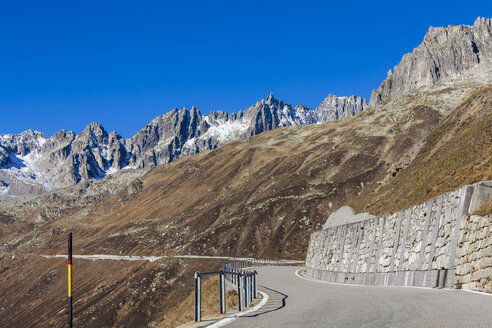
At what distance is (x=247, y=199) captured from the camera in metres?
113

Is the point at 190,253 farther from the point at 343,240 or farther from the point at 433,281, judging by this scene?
the point at 433,281

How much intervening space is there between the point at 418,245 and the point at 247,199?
95.0m

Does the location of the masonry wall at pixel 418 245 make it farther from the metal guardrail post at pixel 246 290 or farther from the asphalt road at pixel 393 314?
the metal guardrail post at pixel 246 290

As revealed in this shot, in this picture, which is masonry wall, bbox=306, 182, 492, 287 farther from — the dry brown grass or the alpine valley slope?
the alpine valley slope

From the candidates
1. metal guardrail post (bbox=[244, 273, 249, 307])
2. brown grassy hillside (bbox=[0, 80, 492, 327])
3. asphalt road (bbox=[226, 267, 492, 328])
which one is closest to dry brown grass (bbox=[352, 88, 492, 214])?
brown grassy hillside (bbox=[0, 80, 492, 327])

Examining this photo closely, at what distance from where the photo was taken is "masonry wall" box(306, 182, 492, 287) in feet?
49.2

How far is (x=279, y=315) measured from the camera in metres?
10.9

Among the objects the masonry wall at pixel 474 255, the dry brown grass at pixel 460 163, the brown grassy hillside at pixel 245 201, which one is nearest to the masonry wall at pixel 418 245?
the masonry wall at pixel 474 255

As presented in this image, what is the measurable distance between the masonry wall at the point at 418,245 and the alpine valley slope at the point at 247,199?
3366 millimetres

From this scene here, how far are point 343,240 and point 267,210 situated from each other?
68470 mm

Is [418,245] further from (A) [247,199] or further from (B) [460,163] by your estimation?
(A) [247,199]

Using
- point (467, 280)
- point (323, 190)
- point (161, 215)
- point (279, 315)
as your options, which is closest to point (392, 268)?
point (467, 280)

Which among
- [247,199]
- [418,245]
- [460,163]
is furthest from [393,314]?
[247,199]

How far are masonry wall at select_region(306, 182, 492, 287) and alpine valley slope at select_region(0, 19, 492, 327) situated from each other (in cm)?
337
